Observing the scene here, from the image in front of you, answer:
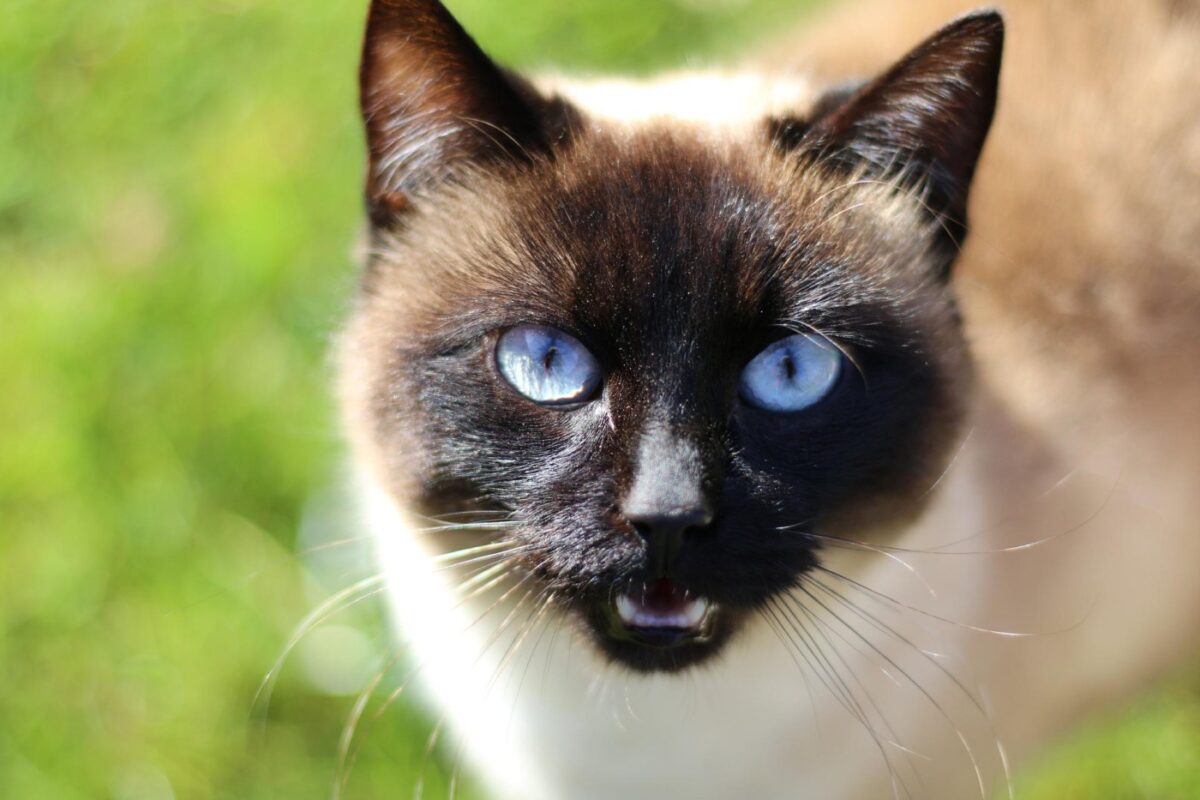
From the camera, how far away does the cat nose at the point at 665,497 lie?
4.38 ft

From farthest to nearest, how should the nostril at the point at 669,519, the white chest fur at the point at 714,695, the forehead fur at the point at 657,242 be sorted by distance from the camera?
the white chest fur at the point at 714,695, the forehead fur at the point at 657,242, the nostril at the point at 669,519

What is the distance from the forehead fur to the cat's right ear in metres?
0.03

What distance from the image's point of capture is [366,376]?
1.69m

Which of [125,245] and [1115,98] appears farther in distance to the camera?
[125,245]

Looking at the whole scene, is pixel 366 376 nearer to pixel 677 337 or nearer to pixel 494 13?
pixel 677 337

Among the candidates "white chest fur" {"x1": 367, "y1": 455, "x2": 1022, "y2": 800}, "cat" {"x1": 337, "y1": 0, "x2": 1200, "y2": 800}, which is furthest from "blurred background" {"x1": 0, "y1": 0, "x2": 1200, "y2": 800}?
"cat" {"x1": 337, "y1": 0, "x2": 1200, "y2": 800}

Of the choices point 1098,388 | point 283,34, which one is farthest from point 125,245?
point 1098,388

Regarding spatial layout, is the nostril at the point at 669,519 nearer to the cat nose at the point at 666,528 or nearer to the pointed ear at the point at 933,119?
the cat nose at the point at 666,528

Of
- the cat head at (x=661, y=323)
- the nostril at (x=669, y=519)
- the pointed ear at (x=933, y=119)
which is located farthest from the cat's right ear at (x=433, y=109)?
the nostril at (x=669, y=519)

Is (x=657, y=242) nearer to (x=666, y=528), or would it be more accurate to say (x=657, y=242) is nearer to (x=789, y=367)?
(x=789, y=367)

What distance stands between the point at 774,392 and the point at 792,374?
34 mm

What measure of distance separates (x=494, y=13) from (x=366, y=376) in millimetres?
2086

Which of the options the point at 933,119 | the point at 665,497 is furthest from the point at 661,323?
the point at 933,119

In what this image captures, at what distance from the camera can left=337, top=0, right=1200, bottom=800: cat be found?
4.78ft
